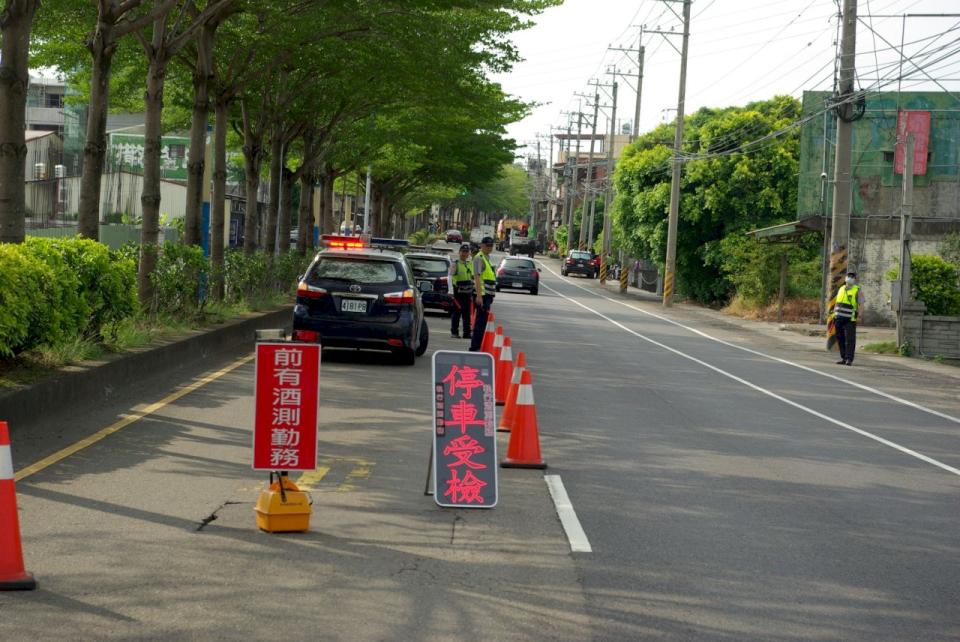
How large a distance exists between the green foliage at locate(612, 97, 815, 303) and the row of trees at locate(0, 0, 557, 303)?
45.5 ft

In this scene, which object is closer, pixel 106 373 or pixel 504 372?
pixel 106 373

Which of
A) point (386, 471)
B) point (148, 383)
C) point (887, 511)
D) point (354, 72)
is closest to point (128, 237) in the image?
point (354, 72)

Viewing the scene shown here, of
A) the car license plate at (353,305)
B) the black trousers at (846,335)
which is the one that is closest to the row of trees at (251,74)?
the car license plate at (353,305)

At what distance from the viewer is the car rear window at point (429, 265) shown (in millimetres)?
30547

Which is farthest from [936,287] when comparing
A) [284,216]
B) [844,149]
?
[284,216]

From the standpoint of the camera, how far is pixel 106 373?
41.9 feet

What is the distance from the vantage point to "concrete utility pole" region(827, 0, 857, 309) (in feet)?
95.9

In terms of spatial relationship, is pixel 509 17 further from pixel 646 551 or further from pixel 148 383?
pixel 646 551

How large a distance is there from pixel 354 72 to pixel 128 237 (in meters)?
9.61

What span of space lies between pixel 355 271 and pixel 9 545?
1160 centimetres

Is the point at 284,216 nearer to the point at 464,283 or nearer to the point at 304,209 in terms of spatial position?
the point at 304,209

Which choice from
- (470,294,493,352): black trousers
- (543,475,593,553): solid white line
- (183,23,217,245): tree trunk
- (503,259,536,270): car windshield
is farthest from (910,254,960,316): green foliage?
(503,259,536,270): car windshield

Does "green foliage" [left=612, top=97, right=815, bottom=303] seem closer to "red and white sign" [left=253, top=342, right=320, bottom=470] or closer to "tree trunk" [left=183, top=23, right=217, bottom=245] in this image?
"tree trunk" [left=183, top=23, right=217, bottom=245]

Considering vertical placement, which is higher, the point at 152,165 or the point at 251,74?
the point at 251,74
